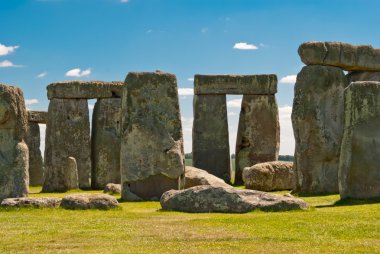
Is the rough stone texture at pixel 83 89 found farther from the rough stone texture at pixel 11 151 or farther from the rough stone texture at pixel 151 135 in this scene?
the rough stone texture at pixel 11 151

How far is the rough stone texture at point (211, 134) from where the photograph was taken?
108 ft

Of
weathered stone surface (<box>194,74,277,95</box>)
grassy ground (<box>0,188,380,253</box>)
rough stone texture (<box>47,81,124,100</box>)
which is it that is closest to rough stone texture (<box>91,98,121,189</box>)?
rough stone texture (<box>47,81,124,100</box>)

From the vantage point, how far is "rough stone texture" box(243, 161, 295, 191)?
25.6 meters

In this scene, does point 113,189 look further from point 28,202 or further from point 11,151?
point 28,202

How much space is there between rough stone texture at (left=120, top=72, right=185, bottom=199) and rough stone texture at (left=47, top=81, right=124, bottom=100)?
34.1 feet

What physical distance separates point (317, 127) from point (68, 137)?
11.8 meters

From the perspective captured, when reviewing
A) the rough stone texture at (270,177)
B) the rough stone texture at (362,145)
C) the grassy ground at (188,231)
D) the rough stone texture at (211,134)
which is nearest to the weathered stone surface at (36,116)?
the rough stone texture at (211,134)

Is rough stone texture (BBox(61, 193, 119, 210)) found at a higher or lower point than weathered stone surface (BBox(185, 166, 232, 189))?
lower

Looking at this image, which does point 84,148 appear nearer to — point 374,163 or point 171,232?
point 374,163

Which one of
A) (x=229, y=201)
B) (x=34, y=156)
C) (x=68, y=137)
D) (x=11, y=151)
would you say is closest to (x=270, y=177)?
(x=68, y=137)

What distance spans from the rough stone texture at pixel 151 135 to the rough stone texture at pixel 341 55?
4.86 meters

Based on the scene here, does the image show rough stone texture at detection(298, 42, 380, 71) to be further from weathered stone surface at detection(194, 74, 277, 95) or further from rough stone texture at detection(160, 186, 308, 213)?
rough stone texture at detection(160, 186, 308, 213)

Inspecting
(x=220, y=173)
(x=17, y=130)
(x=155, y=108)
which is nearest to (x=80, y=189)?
(x=220, y=173)

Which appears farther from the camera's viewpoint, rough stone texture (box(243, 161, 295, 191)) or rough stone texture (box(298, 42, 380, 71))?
rough stone texture (box(243, 161, 295, 191))
